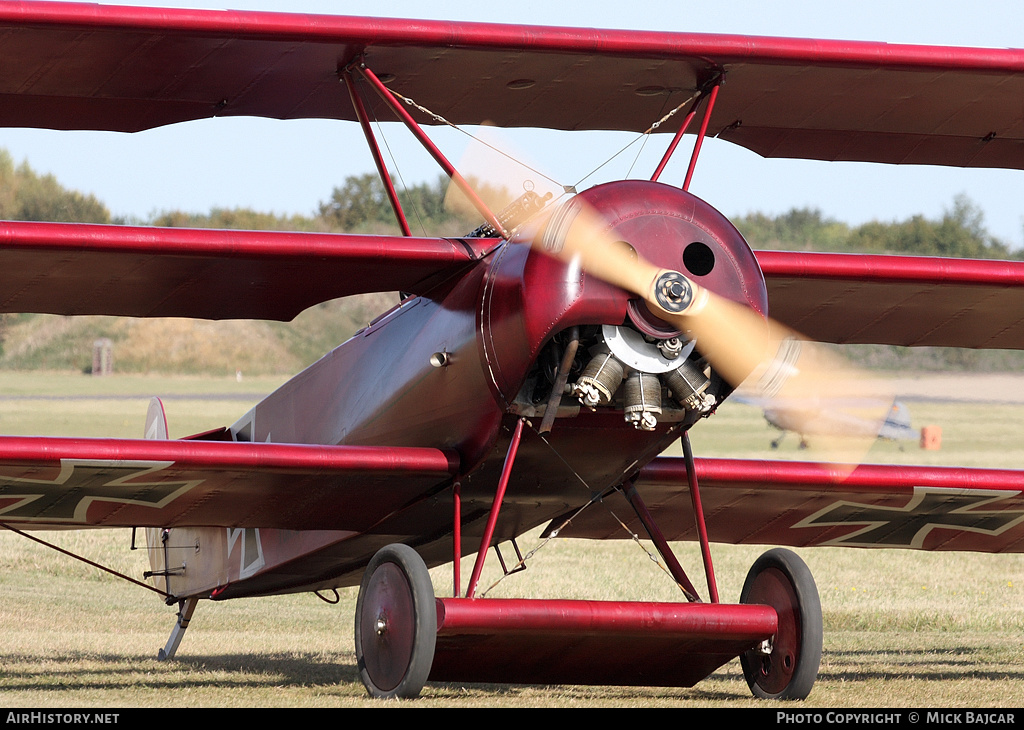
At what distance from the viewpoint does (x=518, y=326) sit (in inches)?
269

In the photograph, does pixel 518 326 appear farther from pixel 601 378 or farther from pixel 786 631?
pixel 786 631

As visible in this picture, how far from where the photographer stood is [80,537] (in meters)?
20.5

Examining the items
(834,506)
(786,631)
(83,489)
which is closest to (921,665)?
(834,506)

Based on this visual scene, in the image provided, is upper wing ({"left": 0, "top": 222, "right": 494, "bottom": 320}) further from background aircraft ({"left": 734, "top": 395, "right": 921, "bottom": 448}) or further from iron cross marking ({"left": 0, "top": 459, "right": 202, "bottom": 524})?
background aircraft ({"left": 734, "top": 395, "right": 921, "bottom": 448})

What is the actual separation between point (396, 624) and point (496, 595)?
1076cm

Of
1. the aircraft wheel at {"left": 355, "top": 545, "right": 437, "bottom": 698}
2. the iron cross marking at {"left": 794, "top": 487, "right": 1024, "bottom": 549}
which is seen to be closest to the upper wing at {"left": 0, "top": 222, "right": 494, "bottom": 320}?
the aircraft wheel at {"left": 355, "top": 545, "right": 437, "bottom": 698}

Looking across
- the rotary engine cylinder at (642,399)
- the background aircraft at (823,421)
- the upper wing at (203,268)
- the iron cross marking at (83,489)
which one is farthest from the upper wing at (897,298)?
the iron cross marking at (83,489)

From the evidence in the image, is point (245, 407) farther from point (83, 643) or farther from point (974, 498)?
point (974, 498)

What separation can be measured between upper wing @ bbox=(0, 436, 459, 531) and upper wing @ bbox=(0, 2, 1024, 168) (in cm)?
236

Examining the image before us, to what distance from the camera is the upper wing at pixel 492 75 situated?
7883 mm

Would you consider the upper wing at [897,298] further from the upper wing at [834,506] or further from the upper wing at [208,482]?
the upper wing at [208,482]

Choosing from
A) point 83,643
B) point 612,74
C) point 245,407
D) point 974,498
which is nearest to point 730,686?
point 974,498

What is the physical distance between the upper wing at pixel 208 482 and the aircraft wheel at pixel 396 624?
2.33 ft

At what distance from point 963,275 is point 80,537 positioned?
608 inches
